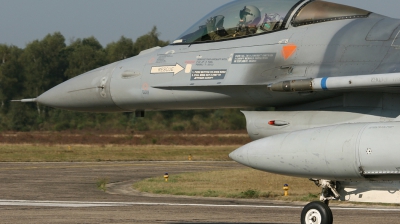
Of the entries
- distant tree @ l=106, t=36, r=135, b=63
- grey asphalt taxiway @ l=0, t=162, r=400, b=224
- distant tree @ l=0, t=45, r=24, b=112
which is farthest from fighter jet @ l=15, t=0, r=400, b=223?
distant tree @ l=0, t=45, r=24, b=112

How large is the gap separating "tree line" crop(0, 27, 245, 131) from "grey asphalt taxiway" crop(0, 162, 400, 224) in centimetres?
1225

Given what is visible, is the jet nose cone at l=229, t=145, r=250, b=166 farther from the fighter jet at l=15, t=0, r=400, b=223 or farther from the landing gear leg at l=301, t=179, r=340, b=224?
the landing gear leg at l=301, t=179, r=340, b=224

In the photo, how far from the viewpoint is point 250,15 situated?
10977 mm

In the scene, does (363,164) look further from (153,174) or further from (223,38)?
(153,174)

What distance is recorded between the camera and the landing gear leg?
10840 millimetres

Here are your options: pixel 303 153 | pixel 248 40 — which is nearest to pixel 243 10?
pixel 248 40

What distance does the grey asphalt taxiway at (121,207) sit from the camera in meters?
15.7

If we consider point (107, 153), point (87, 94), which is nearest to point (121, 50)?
point (107, 153)

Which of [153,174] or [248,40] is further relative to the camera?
[153,174]

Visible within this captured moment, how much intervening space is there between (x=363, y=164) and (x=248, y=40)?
2514 mm

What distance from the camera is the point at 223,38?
1111 centimetres

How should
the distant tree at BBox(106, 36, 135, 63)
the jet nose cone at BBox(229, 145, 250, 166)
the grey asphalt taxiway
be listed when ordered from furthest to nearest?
the distant tree at BBox(106, 36, 135, 63) < the grey asphalt taxiway < the jet nose cone at BBox(229, 145, 250, 166)

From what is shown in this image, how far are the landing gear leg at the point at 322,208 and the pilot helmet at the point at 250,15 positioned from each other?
254cm

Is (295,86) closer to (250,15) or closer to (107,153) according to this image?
(250,15)
